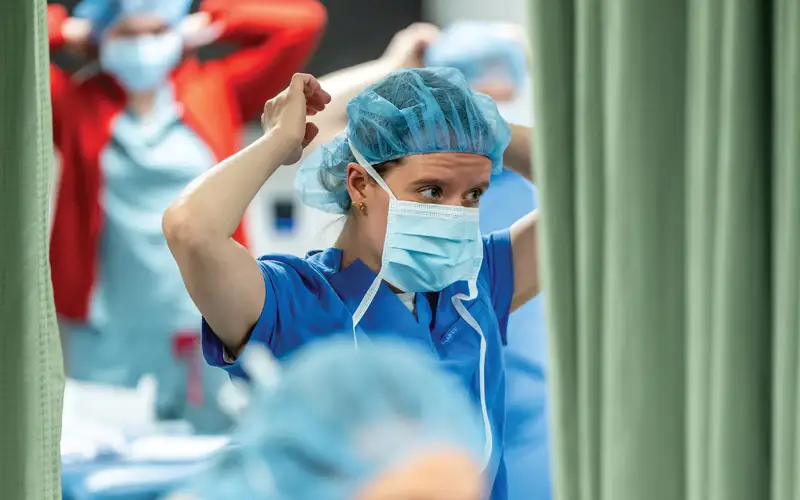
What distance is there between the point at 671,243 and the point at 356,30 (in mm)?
2301

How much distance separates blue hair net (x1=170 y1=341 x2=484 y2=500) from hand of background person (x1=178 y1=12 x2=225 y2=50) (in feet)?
7.51

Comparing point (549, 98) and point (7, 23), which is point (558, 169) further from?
point (7, 23)

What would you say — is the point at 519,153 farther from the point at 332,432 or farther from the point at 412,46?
the point at 332,432

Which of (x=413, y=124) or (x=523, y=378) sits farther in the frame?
(x=523, y=378)

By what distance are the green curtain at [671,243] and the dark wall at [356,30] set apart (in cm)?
216

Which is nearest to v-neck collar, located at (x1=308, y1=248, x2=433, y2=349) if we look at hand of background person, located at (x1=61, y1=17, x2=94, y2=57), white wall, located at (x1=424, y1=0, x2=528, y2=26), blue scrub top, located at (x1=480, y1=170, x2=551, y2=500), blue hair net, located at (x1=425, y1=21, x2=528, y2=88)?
blue scrub top, located at (x1=480, y1=170, x2=551, y2=500)

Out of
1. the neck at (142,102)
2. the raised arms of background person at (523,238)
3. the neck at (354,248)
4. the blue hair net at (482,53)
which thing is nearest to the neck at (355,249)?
the neck at (354,248)

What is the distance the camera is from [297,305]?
1194 mm

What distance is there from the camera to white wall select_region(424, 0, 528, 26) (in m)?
2.40

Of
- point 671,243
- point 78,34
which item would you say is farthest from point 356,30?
point 671,243

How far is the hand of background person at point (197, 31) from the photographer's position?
2.86 m

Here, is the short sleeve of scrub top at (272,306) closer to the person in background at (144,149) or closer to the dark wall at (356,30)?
the person in background at (144,149)

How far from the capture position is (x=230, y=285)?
112 cm

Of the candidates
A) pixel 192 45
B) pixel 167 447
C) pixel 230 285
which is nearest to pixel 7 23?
pixel 230 285
